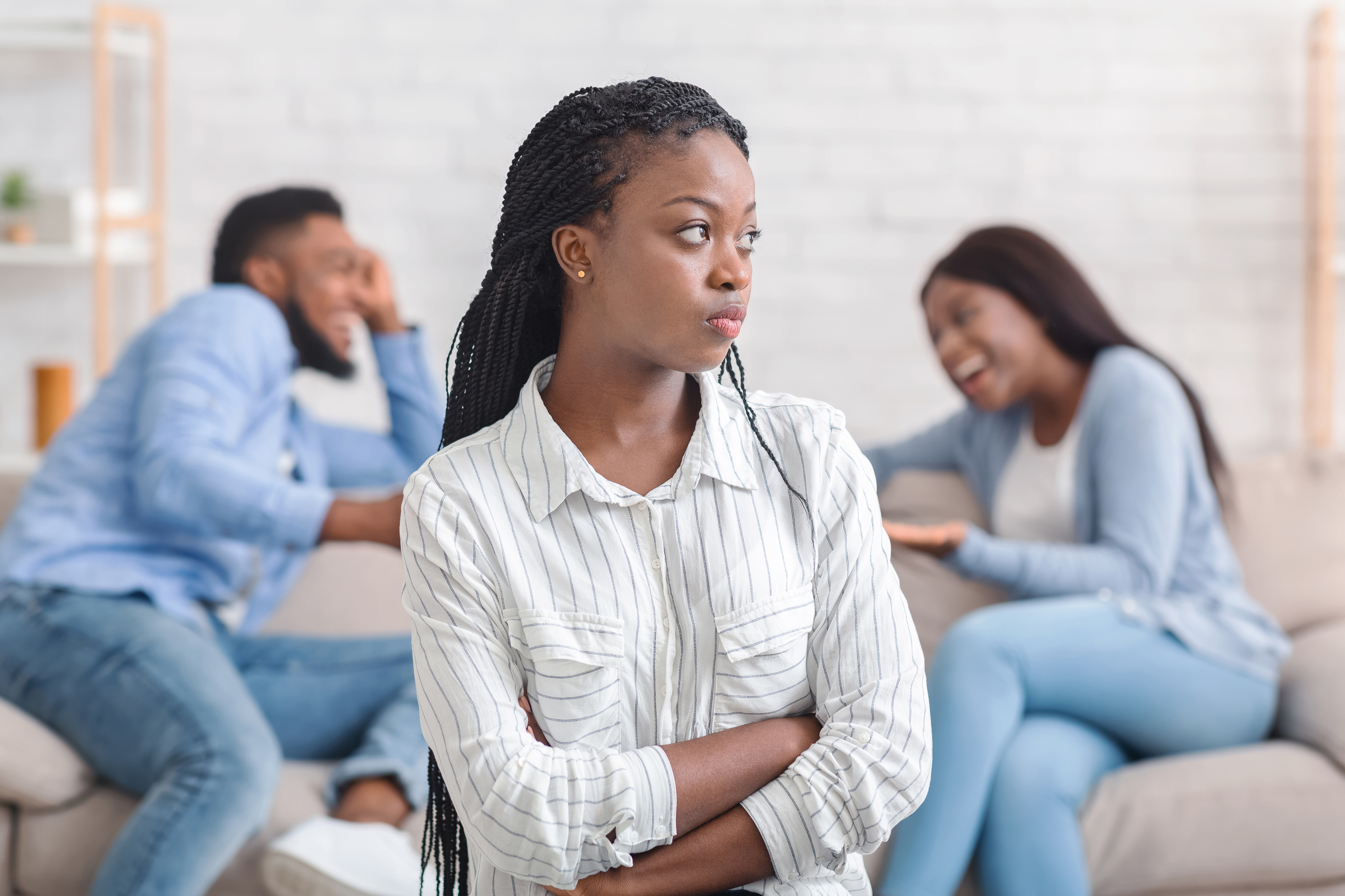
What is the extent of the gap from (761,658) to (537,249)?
40 centimetres

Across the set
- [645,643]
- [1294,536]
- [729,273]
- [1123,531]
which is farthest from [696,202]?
[1294,536]

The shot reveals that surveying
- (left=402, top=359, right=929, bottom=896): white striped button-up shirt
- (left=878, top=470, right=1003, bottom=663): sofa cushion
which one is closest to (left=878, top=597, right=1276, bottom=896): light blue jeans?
(left=878, top=470, right=1003, bottom=663): sofa cushion

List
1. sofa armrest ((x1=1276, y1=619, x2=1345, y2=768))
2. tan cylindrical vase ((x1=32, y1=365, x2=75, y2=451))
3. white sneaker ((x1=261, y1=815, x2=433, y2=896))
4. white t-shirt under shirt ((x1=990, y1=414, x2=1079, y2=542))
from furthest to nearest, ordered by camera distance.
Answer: tan cylindrical vase ((x1=32, y1=365, x2=75, y2=451))
white t-shirt under shirt ((x1=990, y1=414, x2=1079, y2=542))
sofa armrest ((x1=1276, y1=619, x2=1345, y2=768))
white sneaker ((x1=261, y1=815, x2=433, y2=896))

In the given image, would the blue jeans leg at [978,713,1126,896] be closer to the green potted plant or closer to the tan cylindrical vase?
the tan cylindrical vase

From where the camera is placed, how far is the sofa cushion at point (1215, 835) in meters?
1.59

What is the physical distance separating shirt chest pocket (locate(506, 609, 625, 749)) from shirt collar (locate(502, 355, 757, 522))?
0.30 ft

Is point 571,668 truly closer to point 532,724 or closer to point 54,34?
point 532,724

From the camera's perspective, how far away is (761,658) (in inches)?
38.2

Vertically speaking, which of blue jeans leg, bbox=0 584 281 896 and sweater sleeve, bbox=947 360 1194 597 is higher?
sweater sleeve, bbox=947 360 1194 597

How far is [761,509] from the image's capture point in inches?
39.6

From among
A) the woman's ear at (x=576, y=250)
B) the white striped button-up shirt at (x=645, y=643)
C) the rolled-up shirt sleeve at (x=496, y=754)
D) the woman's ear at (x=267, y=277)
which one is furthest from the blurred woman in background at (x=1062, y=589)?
the woman's ear at (x=267, y=277)

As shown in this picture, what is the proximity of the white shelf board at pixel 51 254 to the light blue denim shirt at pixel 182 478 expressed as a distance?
3.06ft

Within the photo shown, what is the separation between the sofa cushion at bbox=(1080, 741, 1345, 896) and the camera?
159cm

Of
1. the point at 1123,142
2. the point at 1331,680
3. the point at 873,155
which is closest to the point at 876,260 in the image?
the point at 873,155
